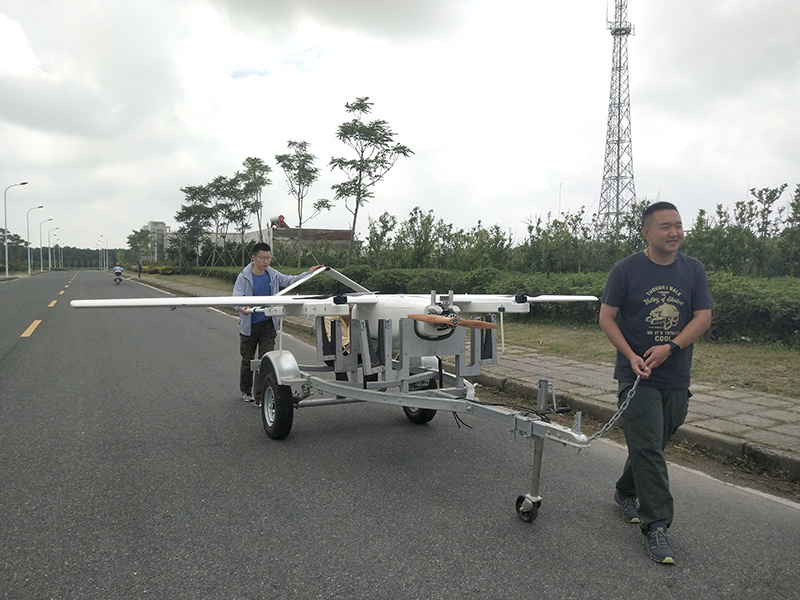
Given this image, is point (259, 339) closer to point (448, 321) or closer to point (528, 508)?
point (448, 321)

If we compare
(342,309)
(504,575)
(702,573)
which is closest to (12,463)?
(342,309)

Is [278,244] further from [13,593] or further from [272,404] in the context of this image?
[13,593]

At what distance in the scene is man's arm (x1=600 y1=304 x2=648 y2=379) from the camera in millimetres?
3242

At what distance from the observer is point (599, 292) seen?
10.7 meters

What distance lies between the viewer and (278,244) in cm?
3328

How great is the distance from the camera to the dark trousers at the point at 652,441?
10.7 ft

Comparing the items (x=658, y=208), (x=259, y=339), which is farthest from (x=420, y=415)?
(x=658, y=208)

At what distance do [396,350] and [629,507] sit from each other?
197 centimetres

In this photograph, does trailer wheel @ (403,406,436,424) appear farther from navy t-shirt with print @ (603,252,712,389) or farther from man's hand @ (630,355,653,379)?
man's hand @ (630,355,653,379)

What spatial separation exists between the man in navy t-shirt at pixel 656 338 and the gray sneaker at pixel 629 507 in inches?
11.3

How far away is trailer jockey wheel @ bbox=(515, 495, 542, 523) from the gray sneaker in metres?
0.55

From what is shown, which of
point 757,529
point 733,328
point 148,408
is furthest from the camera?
point 733,328

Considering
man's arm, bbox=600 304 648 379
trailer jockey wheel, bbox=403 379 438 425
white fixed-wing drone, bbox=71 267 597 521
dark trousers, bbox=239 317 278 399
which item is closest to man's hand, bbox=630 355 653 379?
man's arm, bbox=600 304 648 379

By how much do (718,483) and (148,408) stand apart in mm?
5320
